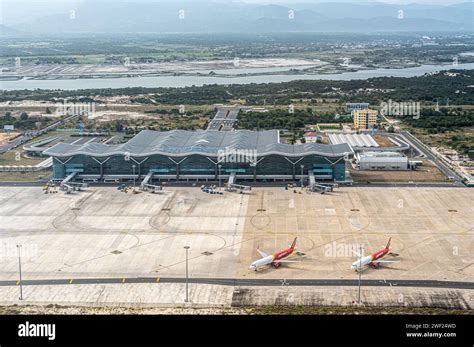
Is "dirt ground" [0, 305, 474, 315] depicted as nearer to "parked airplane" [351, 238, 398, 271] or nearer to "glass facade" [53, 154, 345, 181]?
"parked airplane" [351, 238, 398, 271]

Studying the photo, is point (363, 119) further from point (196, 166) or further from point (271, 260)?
point (271, 260)

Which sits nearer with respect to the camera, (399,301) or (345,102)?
(399,301)

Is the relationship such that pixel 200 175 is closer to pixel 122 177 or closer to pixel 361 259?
pixel 122 177

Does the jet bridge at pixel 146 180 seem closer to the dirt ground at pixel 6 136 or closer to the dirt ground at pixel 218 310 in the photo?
the dirt ground at pixel 218 310

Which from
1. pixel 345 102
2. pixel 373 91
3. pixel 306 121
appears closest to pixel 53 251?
pixel 306 121

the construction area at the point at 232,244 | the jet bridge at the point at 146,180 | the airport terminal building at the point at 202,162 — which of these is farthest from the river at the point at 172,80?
the construction area at the point at 232,244

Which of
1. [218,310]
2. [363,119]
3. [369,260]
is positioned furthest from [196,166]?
[363,119]

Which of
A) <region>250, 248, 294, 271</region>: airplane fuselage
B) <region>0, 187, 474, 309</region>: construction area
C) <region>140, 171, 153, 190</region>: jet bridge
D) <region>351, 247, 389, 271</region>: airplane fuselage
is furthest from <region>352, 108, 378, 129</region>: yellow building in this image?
<region>250, 248, 294, 271</region>: airplane fuselage
